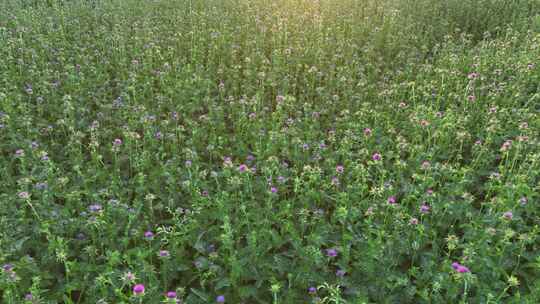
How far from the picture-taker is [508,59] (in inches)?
201

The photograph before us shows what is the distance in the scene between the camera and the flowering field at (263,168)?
2605 mm

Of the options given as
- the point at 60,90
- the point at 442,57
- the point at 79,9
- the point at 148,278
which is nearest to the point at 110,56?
the point at 60,90

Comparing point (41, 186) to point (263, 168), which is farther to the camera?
point (263, 168)

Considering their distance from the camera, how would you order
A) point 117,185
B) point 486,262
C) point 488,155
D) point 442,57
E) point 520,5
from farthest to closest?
point 520,5 < point 442,57 < point 488,155 < point 117,185 < point 486,262

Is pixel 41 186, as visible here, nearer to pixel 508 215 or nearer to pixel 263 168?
pixel 263 168

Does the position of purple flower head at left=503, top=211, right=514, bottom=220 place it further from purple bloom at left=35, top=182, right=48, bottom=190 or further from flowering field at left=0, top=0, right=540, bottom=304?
purple bloom at left=35, top=182, right=48, bottom=190

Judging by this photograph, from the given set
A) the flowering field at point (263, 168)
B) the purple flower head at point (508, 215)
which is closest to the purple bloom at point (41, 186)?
the flowering field at point (263, 168)

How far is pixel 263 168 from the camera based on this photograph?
3.37m

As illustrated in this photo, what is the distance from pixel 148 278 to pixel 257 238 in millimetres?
712

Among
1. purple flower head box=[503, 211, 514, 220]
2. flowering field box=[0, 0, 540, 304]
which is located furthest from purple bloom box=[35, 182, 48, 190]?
purple flower head box=[503, 211, 514, 220]

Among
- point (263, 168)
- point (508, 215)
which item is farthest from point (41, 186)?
point (508, 215)

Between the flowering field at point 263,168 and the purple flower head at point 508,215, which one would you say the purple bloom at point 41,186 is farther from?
the purple flower head at point 508,215

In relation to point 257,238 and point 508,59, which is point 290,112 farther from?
point 508,59

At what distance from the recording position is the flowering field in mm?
2605
